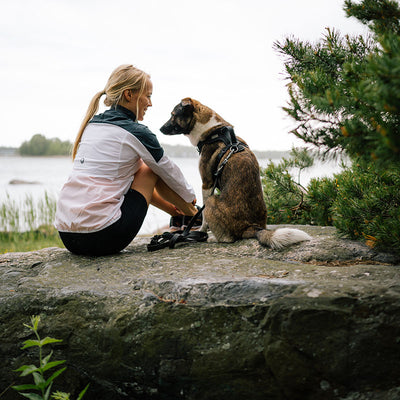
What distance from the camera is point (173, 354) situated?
2246mm

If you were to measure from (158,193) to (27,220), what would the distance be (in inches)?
216

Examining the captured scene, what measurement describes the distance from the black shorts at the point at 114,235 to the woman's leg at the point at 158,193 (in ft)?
0.38

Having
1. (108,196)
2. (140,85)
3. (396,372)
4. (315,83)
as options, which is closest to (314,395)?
(396,372)

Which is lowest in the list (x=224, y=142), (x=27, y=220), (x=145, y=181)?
(x=27, y=220)

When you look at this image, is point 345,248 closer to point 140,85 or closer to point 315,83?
point 315,83

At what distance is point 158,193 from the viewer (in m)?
3.95

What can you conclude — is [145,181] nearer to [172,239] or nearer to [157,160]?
[157,160]

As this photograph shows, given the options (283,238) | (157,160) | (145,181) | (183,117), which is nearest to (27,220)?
(183,117)

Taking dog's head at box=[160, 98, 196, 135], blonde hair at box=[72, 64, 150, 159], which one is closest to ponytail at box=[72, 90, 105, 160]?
blonde hair at box=[72, 64, 150, 159]

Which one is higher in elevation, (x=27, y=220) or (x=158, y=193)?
(x=158, y=193)

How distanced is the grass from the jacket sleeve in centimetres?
521

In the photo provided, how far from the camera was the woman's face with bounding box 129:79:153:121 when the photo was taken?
3.54m

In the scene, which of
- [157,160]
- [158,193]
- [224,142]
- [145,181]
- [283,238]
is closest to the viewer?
[283,238]

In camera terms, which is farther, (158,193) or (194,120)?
(194,120)
